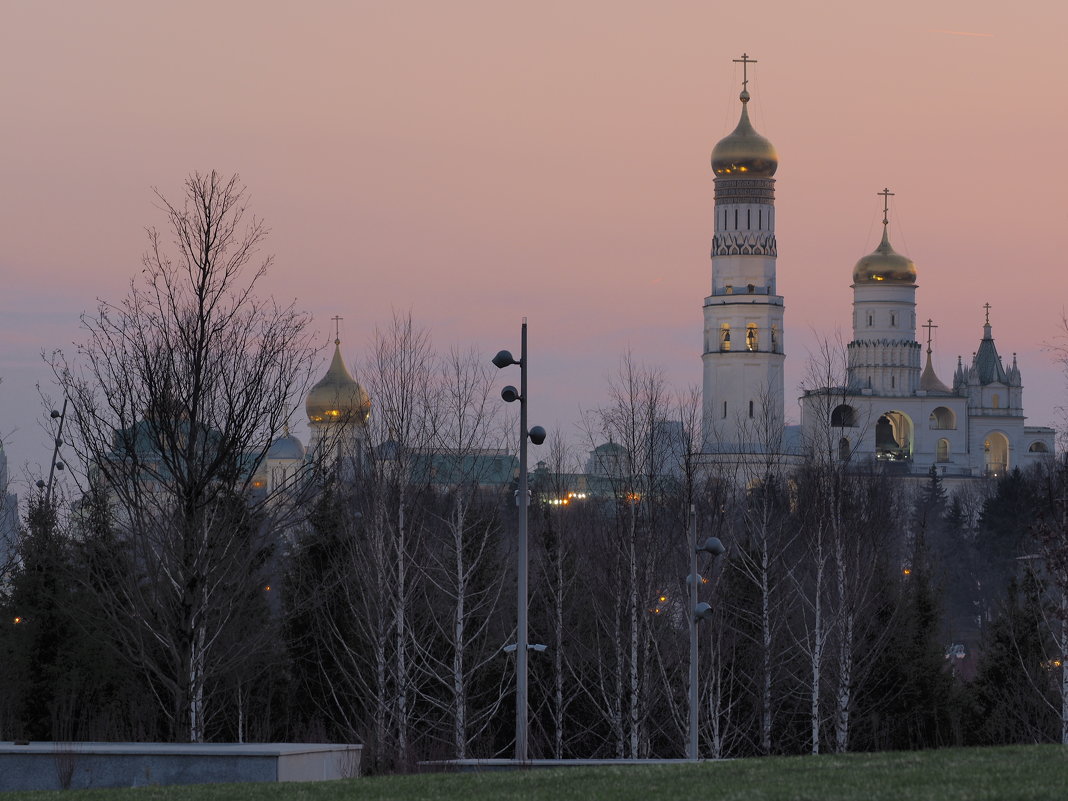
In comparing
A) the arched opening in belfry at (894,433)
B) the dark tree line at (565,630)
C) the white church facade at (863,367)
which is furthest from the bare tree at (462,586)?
the arched opening in belfry at (894,433)

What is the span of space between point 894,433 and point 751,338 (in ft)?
75.2

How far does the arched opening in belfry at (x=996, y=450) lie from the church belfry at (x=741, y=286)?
30.7m

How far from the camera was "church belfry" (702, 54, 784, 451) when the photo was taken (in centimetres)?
11400

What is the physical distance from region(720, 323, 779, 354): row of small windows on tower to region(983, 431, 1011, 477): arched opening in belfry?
30659mm

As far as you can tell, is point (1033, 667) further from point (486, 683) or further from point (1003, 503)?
point (1003, 503)

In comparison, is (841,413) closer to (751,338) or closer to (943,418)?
(751,338)

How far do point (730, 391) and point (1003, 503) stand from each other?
86.6ft

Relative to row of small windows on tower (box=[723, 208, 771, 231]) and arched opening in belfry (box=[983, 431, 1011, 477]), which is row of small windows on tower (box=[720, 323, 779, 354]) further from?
arched opening in belfry (box=[983, 431, 1011, 477])

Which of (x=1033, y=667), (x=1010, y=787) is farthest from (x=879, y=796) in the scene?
(x=1033, y=667)

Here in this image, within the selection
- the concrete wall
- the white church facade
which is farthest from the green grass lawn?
the white church facade

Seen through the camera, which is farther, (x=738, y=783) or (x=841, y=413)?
(x=841, y=413)

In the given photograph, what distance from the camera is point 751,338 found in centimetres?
11462

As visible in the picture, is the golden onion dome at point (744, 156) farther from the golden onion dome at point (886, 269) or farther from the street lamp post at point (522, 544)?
the street lamp post at point (522, 544)

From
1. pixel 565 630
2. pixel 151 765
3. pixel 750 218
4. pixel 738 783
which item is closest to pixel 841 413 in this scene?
pixel 565 630
